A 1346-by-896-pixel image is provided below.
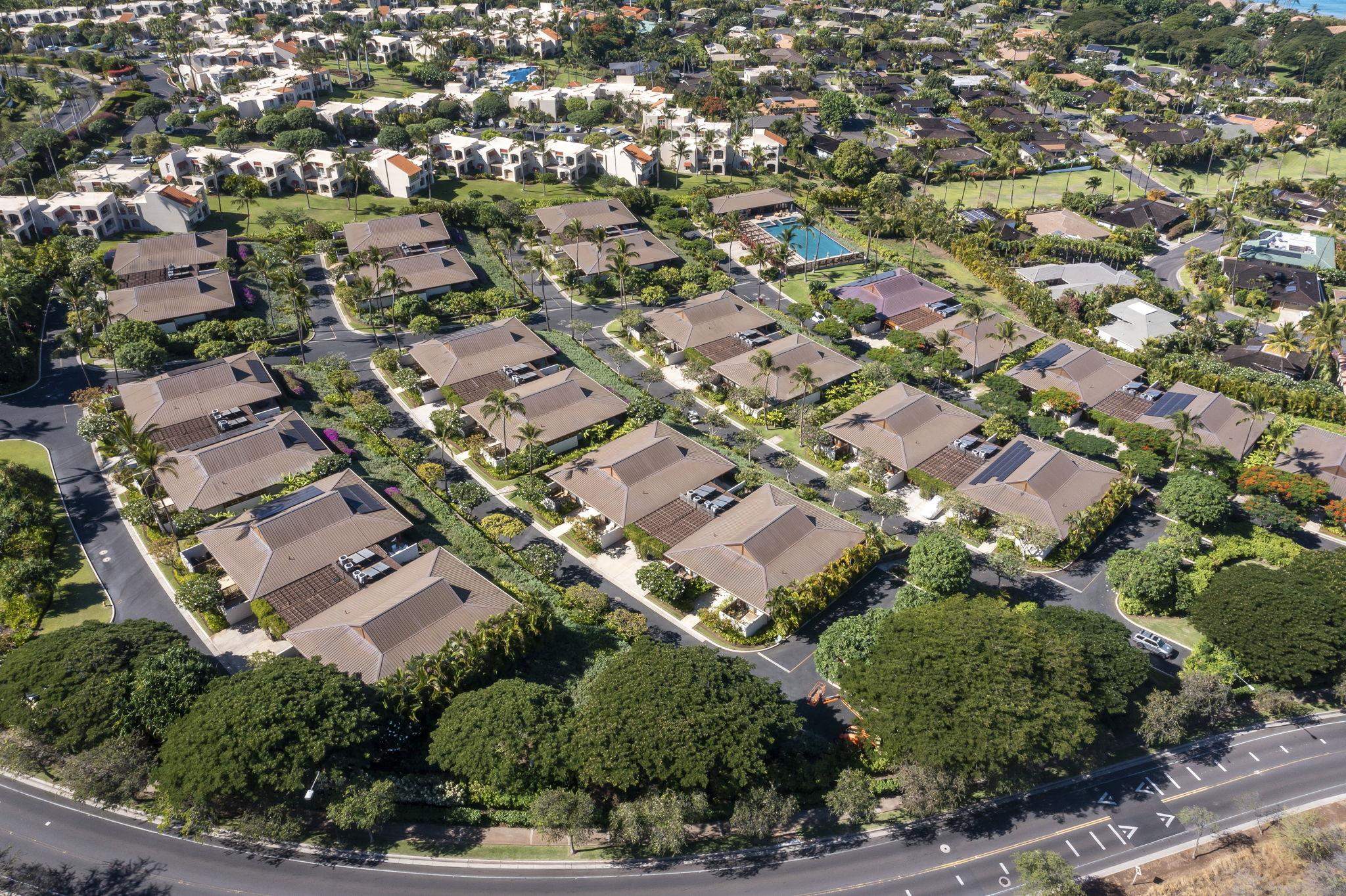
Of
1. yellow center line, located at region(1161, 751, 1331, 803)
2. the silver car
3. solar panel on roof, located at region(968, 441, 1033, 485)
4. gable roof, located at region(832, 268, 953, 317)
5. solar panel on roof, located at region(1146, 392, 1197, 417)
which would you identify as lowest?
yellow center line, located at region(1161, 751, 1331, 803)

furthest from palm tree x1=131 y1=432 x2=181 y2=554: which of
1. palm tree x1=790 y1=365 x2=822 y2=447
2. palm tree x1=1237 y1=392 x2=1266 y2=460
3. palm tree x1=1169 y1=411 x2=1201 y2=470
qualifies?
palm tree x1=1237 y1=392 x2=1266 y2=460

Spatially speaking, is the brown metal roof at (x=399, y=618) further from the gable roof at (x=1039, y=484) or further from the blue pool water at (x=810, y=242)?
the blue pool water at (x=810, y=242)

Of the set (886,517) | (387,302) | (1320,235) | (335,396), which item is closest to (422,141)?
(387,302)

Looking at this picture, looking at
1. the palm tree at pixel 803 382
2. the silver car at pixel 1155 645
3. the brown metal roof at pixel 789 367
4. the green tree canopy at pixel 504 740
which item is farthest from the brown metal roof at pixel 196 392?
the silver car at pixel 1155 645

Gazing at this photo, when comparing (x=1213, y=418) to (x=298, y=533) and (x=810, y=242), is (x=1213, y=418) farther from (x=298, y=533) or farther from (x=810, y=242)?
(x=298, y=533)

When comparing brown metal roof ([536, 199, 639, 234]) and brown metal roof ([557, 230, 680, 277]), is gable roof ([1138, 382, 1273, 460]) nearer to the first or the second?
brown metal roof ([557, 230, 680, 277])

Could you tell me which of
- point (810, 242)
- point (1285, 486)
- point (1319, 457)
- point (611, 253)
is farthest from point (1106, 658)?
point (810, 242)
